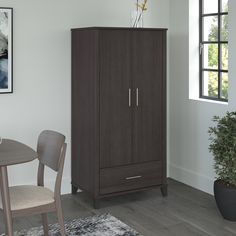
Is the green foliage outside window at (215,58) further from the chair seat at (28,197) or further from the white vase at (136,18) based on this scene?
the chair seat at (28,197)

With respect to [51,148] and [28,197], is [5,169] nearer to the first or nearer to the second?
[28,197]

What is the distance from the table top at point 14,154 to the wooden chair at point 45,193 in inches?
5.7

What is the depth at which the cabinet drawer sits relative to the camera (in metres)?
4.22

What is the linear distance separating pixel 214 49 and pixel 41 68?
1.71 meters

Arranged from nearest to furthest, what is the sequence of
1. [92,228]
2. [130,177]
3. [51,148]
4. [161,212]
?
[51,148]
[92,228]
[161,212]
[130,177]

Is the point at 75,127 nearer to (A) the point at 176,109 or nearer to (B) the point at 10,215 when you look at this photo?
(A) the point at 176,109

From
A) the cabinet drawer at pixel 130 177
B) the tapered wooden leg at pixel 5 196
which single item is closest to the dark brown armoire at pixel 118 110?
the cabinet drawer at pixel 130 177

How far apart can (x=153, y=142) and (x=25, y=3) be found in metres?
1.75

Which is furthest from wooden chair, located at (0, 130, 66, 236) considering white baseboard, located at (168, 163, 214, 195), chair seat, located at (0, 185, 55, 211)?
white baseboard, located at (168, 163, 214, 195)

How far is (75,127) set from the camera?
177 inches

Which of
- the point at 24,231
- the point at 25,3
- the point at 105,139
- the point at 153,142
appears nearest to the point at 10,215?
the point at 24,231

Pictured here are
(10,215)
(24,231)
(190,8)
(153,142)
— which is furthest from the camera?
(190,8)

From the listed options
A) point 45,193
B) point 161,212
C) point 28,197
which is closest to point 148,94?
point 161,212

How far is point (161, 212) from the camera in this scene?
4.10 m
